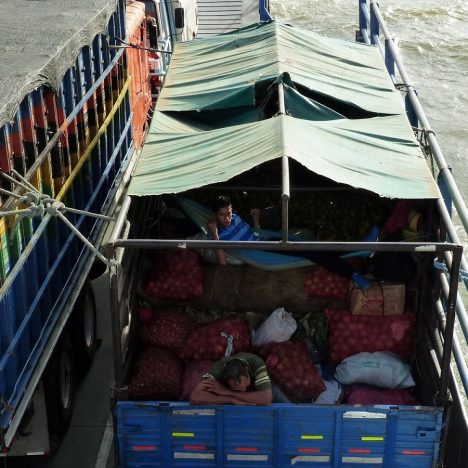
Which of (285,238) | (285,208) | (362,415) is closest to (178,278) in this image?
(285,238)

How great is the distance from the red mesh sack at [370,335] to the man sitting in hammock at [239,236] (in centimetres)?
31

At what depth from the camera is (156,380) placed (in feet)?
19.6

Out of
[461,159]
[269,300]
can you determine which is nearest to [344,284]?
[269,300]

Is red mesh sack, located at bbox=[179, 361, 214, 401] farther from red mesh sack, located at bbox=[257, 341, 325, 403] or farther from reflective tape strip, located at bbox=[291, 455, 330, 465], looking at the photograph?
reflective tape strip, located at bbox=[291, 455, 330, 465]

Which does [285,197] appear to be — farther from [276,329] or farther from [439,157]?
[439,157]

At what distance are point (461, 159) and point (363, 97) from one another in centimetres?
658

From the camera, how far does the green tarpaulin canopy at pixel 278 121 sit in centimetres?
581

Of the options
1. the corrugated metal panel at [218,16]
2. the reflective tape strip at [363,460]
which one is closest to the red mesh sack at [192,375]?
the reflective tape strip at [363,460]

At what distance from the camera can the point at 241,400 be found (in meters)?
5.45

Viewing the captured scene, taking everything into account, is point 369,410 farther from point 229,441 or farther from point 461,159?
point 461,159

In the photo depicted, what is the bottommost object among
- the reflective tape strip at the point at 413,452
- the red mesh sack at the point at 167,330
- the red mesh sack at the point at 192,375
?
the reflective tape strip at the point at 413,452

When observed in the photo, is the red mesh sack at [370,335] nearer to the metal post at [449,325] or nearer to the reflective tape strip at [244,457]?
the metal post at [449,325]

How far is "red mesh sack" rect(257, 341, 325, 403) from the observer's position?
231 inches

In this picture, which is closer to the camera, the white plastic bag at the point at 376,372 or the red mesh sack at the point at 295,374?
the red mesh sack at the point at 295,374
